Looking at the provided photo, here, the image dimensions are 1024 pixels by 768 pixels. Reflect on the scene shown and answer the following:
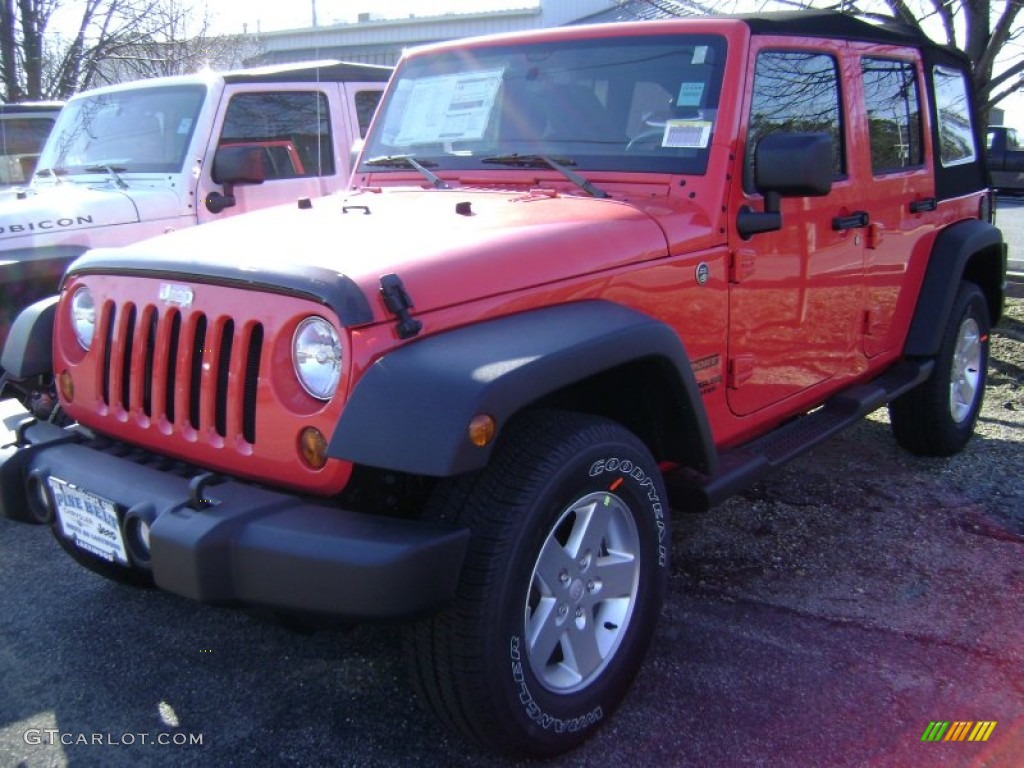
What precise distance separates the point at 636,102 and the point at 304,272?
4.83ft

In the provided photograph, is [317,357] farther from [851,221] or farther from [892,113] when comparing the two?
[892,113]

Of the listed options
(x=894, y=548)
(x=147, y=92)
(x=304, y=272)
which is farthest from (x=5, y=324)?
(x=894, y=548)

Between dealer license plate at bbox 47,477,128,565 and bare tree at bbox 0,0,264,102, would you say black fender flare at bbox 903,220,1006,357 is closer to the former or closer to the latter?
dealer license plate at bbox 47,477,128,565

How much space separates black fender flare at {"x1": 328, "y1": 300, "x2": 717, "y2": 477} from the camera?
2.03m

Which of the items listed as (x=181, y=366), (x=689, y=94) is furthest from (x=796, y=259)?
(x=181, y=366)

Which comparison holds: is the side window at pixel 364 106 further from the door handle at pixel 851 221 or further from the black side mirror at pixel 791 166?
the black side mirror at pixel 791 166

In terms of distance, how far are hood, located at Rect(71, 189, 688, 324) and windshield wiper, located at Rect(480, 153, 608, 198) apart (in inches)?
3.5

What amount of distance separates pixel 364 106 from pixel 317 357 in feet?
15.2

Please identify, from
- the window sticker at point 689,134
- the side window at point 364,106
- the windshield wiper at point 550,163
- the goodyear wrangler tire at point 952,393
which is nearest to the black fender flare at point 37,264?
the side window at point 364,106

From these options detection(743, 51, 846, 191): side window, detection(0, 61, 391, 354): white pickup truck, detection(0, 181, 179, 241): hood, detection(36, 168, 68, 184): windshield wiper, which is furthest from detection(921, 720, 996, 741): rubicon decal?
detection(36, 168, 68, 184): windshield wiper

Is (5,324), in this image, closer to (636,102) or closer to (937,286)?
(636,102)

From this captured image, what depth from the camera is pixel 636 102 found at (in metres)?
3.22

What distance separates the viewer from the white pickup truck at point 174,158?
17.8ft

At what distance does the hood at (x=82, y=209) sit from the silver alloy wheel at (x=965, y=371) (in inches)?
175
